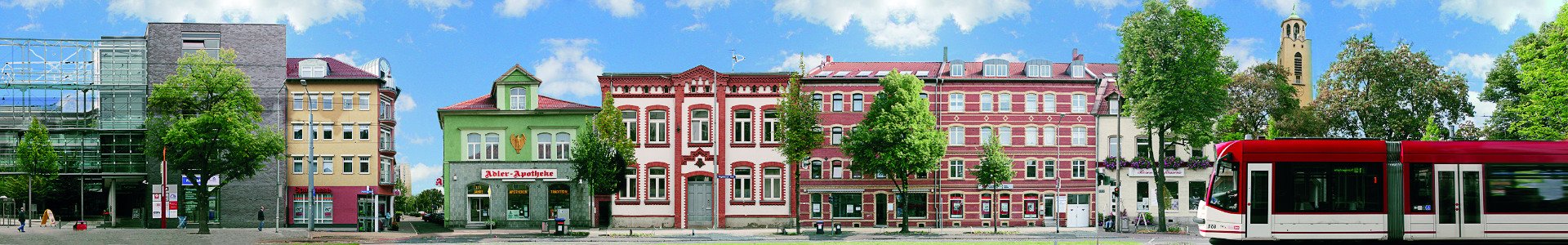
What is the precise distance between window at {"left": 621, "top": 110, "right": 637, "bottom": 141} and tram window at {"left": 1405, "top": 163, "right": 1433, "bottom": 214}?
115ft

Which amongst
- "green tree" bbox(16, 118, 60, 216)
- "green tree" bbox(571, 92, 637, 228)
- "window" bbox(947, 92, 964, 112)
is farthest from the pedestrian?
"window" bbox(947, 92, 964, 112)

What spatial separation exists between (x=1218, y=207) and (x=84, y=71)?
2076 inches

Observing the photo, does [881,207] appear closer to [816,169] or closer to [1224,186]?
[816,169]

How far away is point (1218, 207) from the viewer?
2819 cm

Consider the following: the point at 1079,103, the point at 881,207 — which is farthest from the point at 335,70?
the point at 1079,103

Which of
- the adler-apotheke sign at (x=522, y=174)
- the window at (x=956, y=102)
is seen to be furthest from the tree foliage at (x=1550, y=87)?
the adler-apotheke sign at (x=522, y=174)

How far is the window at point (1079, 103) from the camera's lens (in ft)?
191

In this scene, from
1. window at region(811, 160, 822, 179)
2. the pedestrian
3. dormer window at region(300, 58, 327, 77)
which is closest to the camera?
the pedestrian

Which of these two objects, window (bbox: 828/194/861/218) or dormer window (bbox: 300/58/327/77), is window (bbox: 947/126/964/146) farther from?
dormer window (bbox: 300/58/327/77)

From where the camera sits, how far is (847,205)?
5831 cm

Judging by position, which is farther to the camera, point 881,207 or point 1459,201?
point 881,207

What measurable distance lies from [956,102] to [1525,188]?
31.6 metres

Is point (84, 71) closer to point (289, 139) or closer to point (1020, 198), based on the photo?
point (289, 139)

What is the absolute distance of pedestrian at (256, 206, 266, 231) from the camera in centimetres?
5459
